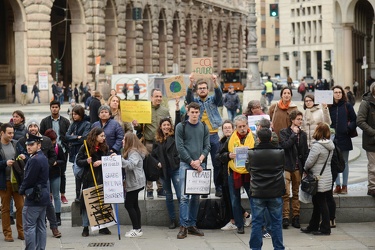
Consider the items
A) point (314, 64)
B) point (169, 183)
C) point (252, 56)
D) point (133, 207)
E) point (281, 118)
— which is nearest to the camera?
point (133, 207)

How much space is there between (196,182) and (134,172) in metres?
0.90

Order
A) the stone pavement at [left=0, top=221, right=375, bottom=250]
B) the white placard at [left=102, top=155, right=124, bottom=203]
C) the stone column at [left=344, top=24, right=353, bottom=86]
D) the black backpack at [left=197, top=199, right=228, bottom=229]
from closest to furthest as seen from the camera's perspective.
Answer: the stone pavement at [left=0, top=221, right=375, bottom=250] → the white placard at [left=102, top=155, right=124, bottom=203] → the black backpack at [left=197, top=199, right=228, bottom=229] → the stone column at [left=344, top=24, right=353, bottom=86]

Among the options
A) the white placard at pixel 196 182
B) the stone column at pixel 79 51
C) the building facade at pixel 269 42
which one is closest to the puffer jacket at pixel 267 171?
the white placard at pixel 196 182

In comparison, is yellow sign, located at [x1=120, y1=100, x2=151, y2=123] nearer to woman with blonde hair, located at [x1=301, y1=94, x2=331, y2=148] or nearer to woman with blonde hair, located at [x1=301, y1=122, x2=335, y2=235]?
woman with blonde hair, located at [x1=301, y1=94, x2=331, y2=148]

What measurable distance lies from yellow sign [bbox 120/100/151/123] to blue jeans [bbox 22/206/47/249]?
3.56m

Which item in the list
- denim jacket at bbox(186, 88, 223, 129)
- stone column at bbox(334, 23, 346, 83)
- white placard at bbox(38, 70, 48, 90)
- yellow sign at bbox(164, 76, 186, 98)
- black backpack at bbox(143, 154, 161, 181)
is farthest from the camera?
stone column at bbox(334, 23, 346, 83)

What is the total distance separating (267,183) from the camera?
11.3 metres

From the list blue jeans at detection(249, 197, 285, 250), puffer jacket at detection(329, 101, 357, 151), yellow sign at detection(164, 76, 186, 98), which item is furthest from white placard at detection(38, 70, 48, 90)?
blue jeans at detection(249, 197, 285, 250)

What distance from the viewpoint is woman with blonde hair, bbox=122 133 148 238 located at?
1300cm

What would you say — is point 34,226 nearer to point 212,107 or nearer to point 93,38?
point 212,107

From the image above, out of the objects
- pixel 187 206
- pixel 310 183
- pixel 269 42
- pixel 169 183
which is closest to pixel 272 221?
pixel 310 183

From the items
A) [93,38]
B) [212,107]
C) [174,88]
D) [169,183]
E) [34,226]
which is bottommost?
[34,226]

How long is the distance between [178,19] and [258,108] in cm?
5045

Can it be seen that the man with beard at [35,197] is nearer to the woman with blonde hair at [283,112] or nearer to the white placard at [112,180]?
the white placard at [112,180]
